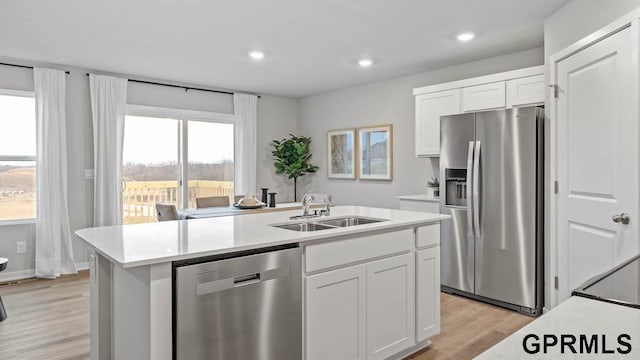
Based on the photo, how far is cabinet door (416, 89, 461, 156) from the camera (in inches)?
175

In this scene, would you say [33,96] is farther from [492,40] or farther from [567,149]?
[567,149]

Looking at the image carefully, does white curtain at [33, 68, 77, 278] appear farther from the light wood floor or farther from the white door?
the white door

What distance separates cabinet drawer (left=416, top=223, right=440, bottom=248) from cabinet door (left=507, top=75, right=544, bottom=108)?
179 cm

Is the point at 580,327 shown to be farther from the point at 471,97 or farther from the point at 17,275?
the point at 17,275

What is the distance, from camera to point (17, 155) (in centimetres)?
466

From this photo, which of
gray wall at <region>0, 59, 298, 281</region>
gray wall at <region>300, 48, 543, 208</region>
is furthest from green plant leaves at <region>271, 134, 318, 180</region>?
gray wall at <region>0, 59, 298, 281</region>

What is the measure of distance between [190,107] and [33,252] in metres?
2.67

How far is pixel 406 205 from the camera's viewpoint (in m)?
4.62

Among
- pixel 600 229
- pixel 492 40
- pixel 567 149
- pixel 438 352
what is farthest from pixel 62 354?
pixel 492 40

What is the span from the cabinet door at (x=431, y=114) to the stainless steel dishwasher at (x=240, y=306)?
9.92 ft

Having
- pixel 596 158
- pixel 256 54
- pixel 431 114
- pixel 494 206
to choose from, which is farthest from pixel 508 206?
pixel 256 54

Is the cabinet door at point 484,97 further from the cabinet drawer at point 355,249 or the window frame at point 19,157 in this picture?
the window frame at point 19,157

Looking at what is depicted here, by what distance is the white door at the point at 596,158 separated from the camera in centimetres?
230

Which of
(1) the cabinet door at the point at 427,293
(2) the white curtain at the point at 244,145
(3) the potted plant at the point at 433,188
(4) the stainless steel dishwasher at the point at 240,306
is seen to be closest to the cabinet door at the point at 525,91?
(3) the potted plant at the point at 433,188
